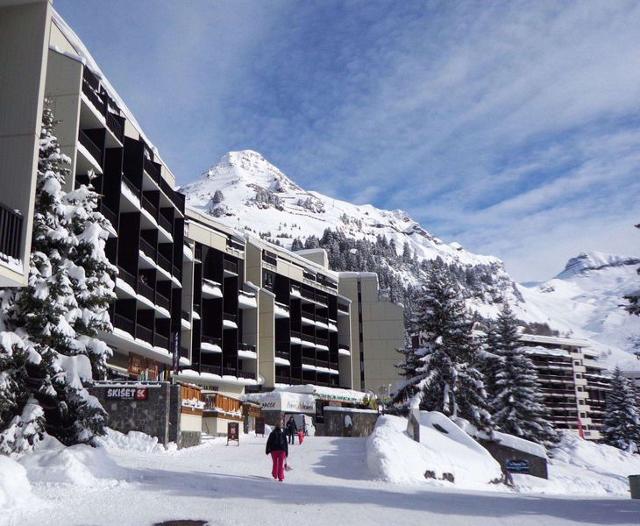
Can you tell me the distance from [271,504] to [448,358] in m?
25.6

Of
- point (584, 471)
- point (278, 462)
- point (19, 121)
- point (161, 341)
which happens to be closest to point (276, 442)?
point (278, 462)

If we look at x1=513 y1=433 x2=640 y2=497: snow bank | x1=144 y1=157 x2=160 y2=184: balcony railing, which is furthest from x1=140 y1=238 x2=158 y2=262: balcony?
x1=513 y1=433 x2=640 y2=497: snow bank

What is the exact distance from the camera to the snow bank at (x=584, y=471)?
31.4 m

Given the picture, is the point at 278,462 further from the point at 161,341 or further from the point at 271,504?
the point at 161,341

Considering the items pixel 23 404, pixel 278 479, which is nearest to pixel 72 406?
pixel 23 404

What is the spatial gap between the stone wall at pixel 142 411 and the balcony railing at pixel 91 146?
13.7 metres

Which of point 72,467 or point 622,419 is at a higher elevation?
point 622,419

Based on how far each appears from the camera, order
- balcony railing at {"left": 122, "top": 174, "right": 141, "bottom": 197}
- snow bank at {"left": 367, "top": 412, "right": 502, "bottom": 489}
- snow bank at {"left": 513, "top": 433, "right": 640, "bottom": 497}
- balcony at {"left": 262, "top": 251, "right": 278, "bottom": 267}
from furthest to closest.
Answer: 1. balcony at {"left": 262, "top": 251, "right": 278, "bottom": 267}
2. balcony railing at {"left": 122, "top": 174, "right": 141, "bottom": 197}
3. snow bank at {"left": 513, "top": 433, "right": 640, "bottom": 497}
4. snow bank at {"left": 367, "top": 412, "right": 502, "bottom": 489}

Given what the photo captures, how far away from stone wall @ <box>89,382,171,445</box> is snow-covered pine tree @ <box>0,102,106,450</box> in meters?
6.14

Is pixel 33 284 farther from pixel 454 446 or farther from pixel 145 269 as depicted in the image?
pixel 145 269

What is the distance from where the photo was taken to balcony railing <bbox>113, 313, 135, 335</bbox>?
109 ft

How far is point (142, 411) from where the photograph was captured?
22.4 metres

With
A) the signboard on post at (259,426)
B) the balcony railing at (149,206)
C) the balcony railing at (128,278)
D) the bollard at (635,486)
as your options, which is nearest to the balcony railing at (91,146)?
the balcony railing at (149,206)

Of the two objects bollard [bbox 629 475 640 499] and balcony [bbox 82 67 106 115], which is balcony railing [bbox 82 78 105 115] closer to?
balcony [bbox 82 67 106 115]
